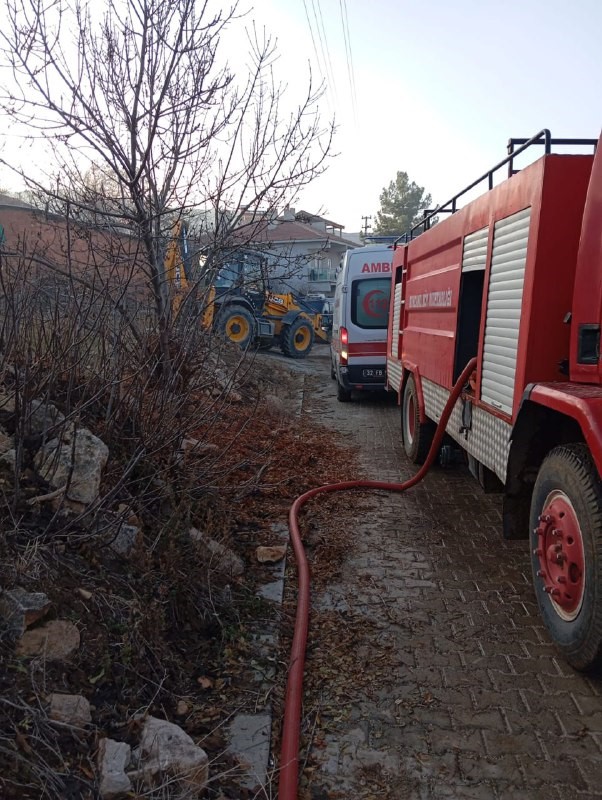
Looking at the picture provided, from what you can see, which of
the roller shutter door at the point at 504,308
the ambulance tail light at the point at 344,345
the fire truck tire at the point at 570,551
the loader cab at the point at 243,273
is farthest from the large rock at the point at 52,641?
the ambulance tail light at the point at 344,345

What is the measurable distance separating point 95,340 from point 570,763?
3204mm

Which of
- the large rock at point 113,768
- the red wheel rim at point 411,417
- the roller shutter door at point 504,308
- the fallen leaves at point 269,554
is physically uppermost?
the roller shutter door at point 504,308

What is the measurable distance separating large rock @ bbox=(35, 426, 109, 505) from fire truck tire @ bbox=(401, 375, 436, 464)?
4082 millimetres

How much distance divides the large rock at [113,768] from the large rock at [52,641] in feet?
1.46

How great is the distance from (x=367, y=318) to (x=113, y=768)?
32.9 ft

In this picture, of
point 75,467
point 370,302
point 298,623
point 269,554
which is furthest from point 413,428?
point 75,467

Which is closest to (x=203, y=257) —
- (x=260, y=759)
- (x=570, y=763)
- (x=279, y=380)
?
(x=260, y=759)

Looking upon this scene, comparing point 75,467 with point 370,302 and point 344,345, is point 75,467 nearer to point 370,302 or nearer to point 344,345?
point 344,345

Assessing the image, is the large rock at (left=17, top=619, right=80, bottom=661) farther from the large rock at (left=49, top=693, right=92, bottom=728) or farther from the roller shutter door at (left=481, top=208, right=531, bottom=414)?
the roller shutter door at (left=481, top=208, right=531, bottom=414)

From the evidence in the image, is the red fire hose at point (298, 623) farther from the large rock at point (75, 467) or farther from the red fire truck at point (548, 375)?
the large rock at point (75, 467)

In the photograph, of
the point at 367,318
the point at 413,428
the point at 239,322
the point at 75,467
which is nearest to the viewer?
the point at 75,467

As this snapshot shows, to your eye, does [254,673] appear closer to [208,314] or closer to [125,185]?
[125,185]

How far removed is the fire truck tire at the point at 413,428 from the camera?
731 centimetres

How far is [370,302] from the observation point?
39.2 feet
